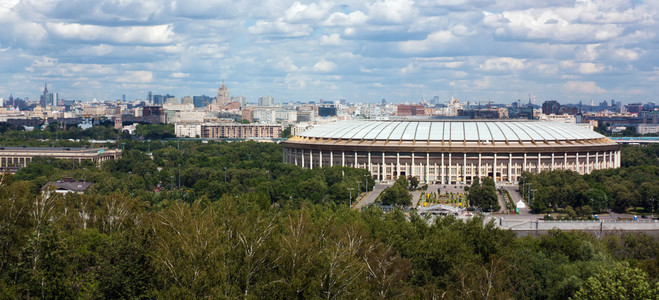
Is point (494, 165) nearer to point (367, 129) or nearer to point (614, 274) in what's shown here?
point (367, 129)

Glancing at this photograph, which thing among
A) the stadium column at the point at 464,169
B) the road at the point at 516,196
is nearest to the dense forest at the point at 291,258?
the road at the point at 516,196

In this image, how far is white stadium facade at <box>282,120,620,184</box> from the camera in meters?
89.6

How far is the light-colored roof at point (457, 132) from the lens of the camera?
91688 mm

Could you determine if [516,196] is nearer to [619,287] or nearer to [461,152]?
[461,152]

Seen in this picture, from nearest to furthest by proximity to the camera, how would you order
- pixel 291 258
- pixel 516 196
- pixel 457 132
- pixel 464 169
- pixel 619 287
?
pixel 619 287 → pixel 291 258 → pixel 516 196 → pixel 464 169 → pixel 457 132

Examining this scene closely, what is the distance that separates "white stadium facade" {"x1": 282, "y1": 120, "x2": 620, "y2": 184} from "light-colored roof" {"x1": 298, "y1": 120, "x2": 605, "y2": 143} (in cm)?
10

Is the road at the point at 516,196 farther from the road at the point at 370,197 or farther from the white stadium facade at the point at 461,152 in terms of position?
the road at the point at 370,197

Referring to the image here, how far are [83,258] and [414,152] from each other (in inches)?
2281

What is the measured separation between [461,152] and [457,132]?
5.40 meters

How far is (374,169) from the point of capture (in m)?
92.0

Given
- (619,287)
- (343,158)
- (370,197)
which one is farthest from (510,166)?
(619,287)

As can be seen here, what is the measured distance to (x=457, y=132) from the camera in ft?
309

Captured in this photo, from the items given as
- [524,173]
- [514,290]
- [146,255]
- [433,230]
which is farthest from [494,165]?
[146,255]

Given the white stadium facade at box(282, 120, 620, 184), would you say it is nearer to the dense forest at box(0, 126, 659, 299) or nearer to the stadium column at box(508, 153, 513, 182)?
the stadium column at box(508, 153, 513, 182)
